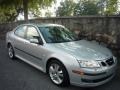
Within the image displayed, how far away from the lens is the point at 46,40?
16.9 feet

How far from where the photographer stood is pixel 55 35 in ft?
18.0

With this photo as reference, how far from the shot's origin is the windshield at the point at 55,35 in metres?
5.27

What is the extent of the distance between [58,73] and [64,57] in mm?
517

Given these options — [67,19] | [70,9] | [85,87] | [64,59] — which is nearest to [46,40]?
[64,59]

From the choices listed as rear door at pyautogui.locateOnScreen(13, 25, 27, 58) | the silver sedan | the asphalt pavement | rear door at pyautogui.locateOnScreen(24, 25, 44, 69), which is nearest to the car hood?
the silver sedan

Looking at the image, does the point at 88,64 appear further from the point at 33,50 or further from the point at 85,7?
the point at 85,7

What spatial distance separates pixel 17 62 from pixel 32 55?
1.47 m

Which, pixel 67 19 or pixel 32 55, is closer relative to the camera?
pixel 32 55

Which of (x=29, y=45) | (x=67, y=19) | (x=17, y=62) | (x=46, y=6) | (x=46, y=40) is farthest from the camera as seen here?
(x=46, y=6)

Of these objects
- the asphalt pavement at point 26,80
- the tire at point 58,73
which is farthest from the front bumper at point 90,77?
the asphalt pavement at point 26,80

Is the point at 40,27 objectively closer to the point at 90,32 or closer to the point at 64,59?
the point at 64,59

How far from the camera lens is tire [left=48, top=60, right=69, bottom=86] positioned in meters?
4.39

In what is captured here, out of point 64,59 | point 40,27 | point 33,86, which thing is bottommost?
point 33,86

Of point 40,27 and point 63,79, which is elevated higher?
point 40,27
